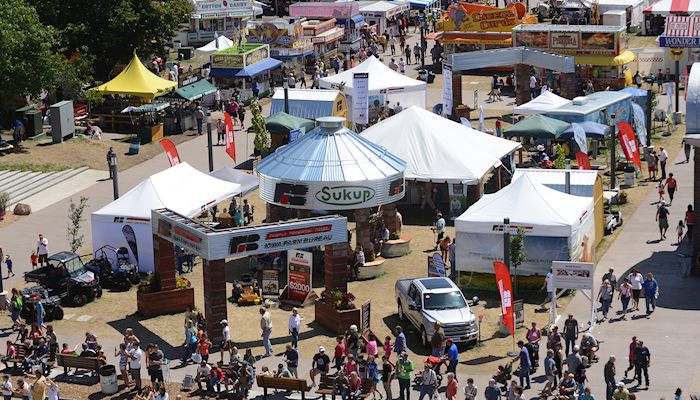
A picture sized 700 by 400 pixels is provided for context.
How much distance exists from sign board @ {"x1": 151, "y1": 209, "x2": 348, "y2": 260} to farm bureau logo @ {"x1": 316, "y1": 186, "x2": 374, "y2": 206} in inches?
200

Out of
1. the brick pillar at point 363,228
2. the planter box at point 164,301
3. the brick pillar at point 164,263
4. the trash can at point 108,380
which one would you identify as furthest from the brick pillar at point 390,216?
the trash can at point 108,380

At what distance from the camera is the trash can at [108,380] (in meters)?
36.7

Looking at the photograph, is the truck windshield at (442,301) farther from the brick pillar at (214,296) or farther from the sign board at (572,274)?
the brick pillar at (214,296)

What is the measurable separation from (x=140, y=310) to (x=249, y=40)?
3884 centimetres

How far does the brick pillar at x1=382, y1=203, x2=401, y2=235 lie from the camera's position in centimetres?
4878

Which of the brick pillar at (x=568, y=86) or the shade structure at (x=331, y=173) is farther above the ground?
the shade structure at (x=331, y=173)

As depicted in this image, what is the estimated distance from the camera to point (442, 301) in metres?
39.8

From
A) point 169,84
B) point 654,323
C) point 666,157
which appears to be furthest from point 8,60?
point 654,323

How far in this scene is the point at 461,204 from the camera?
52.2 metres

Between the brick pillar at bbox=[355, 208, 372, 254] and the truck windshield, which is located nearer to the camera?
the truck windshield

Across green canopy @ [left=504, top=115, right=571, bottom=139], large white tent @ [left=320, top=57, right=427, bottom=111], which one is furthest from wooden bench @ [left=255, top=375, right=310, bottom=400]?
large white tent @ [left=320, top=57, right=427, bottom=111]

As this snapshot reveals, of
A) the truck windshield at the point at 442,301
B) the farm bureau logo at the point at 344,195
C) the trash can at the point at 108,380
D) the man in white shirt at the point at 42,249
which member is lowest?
the trash can at the point at 108,380

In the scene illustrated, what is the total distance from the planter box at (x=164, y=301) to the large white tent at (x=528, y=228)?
8.44m

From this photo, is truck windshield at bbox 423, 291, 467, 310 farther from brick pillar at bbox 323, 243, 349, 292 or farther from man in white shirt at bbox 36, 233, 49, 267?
man in white shirt at bbox 36, 233, 49, 267
